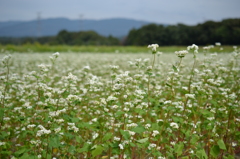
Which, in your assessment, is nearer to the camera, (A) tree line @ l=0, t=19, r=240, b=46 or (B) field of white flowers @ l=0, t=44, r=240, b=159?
(B) field of white flowers @ l=0, t=44, r=240, b=159

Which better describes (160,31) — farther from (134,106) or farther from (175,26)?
(134,106)

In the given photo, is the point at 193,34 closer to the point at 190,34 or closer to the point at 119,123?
the point at 190,34

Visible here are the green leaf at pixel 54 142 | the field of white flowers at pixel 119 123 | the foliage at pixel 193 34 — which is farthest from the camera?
the foliage at pixel 193 34

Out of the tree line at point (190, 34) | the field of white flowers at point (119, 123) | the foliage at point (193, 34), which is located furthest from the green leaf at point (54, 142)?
the foliage at point (193, 34)

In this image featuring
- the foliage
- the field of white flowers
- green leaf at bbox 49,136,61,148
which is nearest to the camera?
green leaf at bbox 49,136,61,148

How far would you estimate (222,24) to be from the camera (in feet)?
214

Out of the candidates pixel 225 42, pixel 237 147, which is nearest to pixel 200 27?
pixel 225 42

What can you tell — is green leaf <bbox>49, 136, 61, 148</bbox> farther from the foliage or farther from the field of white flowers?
the foliage

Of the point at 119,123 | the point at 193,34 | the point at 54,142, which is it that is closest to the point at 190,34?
the point at 193,34

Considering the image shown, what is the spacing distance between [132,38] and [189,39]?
21.2 m

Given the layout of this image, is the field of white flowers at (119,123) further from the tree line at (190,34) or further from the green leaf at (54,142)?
the tree line at (190,34)

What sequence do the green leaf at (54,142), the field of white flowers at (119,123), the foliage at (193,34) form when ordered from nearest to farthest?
1. the green leaf at (54,142)
2. the field of white flowers at (119,123)
3. the foliage at (193,34)

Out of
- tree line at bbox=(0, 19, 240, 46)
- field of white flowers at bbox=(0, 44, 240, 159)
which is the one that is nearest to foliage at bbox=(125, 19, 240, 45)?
tree line at bbox=(0, 19, 240, 46)

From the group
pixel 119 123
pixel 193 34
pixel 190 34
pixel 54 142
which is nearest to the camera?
pixel 54 142
